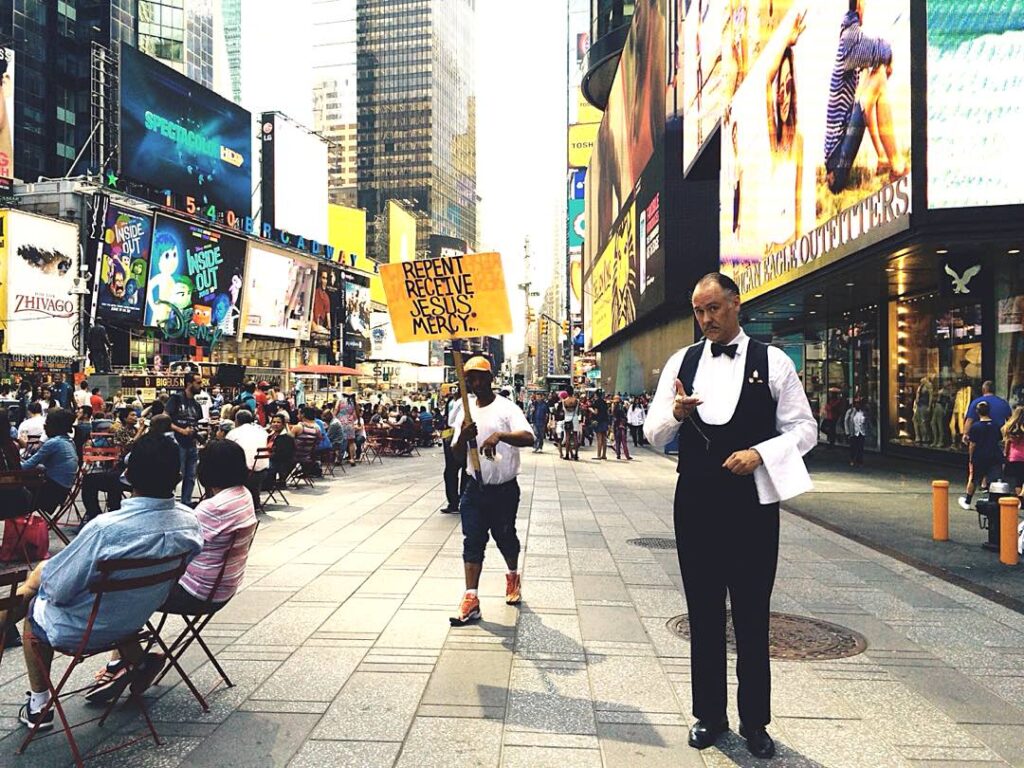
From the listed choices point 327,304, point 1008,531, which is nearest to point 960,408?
point 1008,531

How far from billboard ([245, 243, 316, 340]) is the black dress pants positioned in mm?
54209

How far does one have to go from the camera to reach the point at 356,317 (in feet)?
243

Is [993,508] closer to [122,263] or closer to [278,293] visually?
[122,263]

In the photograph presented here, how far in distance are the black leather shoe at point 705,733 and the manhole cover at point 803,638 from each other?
120cm

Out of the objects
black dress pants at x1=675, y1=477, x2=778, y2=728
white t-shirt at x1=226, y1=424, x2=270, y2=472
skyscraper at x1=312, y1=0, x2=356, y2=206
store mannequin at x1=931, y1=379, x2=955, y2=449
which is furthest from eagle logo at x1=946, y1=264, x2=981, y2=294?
skyscraper at x1=312, y1=0, x2=356, y2=206

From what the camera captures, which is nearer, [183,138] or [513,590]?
[513,590]

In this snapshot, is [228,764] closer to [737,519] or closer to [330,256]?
[737,519]

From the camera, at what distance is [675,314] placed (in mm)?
32469

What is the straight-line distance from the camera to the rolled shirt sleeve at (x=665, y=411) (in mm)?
3615

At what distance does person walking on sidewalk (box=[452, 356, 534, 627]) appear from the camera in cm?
552

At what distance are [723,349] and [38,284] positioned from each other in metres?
38.1

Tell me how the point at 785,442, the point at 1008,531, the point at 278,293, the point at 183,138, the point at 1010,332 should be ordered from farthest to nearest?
the point at 278,293, the point at 183,138, the point at 1010,332, the point at 1008,531, the point at 785,442

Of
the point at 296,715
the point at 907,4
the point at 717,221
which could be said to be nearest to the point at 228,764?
the point at 296,715

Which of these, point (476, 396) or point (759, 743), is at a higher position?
point (476, 396)
